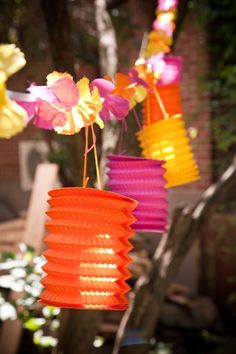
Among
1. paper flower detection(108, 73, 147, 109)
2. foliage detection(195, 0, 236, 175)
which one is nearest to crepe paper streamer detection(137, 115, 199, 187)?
paper flower detection(108, 73, 147, 109)

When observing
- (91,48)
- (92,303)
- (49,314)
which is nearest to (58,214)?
(92,303)

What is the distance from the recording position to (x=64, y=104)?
1.36m

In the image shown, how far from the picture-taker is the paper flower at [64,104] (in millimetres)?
1347

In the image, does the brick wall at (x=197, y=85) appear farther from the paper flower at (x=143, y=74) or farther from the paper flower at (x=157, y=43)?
the paper flower at (x=143, y=74)

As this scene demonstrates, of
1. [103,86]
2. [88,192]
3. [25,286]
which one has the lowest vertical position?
[25,286]

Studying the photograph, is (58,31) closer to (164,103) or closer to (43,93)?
(164,103)

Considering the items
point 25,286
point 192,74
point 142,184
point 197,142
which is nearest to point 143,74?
point 142,184

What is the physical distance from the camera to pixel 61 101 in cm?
135

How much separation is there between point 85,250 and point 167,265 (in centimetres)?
205

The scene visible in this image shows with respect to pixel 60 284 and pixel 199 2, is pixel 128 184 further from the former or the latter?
pixel 199 2

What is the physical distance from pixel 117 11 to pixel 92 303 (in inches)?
187

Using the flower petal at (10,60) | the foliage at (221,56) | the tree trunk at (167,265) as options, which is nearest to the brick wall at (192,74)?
the foliage at (221,56)

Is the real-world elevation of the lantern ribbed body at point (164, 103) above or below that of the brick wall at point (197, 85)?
below

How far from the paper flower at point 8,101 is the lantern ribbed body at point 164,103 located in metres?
0.94
